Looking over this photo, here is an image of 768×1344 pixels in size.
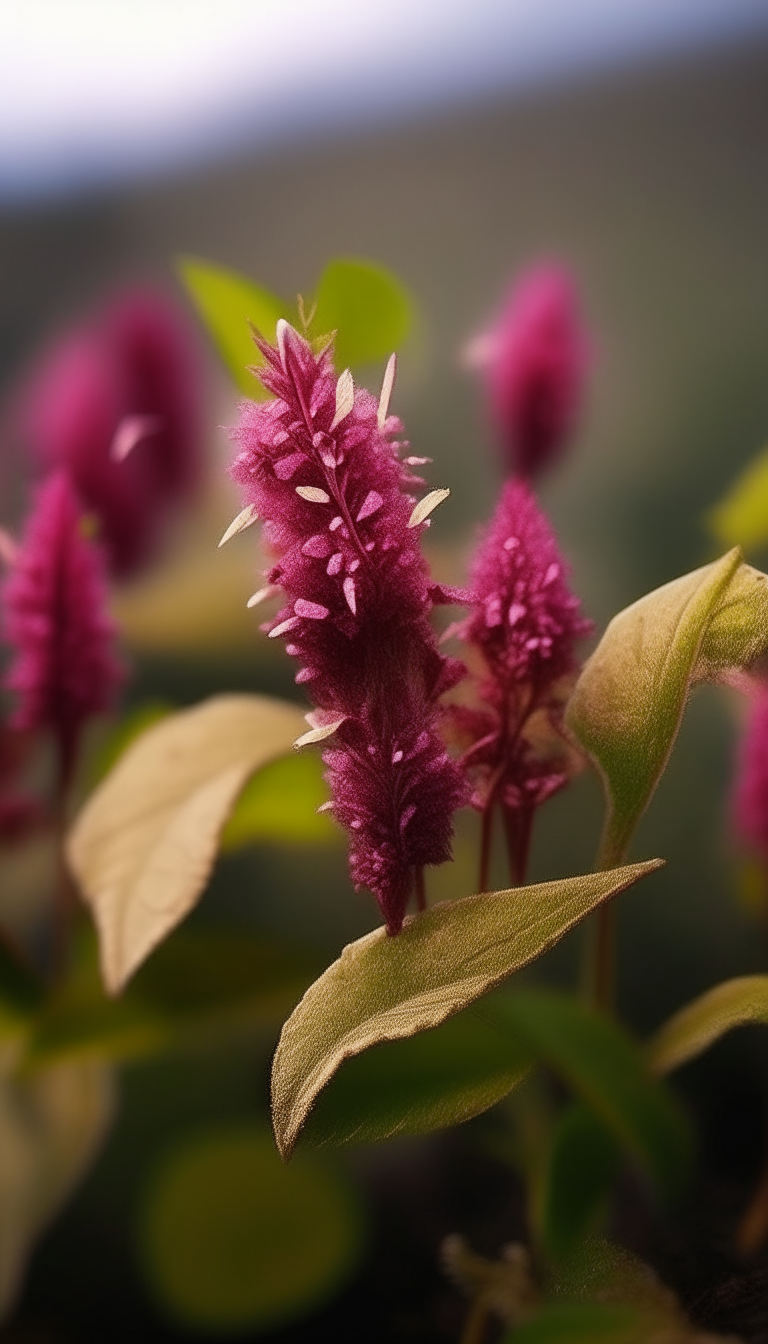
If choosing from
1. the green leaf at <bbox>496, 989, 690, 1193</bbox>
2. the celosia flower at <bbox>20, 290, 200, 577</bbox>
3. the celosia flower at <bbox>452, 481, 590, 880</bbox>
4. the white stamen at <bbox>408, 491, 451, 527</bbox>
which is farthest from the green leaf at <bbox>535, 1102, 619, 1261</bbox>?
the celosia flower at <bbox>20, 290, 200, 577</bbox>

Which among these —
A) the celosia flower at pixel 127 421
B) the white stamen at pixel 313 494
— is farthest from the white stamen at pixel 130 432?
the white stamen at pixel 313 494

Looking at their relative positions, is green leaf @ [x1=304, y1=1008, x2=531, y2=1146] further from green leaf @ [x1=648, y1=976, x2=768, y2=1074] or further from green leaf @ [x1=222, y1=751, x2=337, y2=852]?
green leaf @ [x1=222, y1=751, x2=337, y2=852]

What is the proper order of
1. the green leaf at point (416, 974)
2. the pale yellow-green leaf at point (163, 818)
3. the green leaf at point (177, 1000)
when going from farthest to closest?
the green leaf at point (177, 1000)
the pale yellow-green leaf at point (163, 818)
the green leaf at point (416, 974)

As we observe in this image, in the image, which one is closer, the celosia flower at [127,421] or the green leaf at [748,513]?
the green leaf at [748,513]

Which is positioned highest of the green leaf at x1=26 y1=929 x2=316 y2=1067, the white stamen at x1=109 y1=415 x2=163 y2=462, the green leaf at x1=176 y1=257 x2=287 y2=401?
the green leaf at x1=176 y1=257 x2=287 y2=401

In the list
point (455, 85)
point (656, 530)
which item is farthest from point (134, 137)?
point (656, 530)

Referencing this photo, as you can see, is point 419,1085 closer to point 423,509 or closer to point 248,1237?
point 423,509

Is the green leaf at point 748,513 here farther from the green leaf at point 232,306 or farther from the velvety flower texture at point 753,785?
the green leaf at point 232,306
